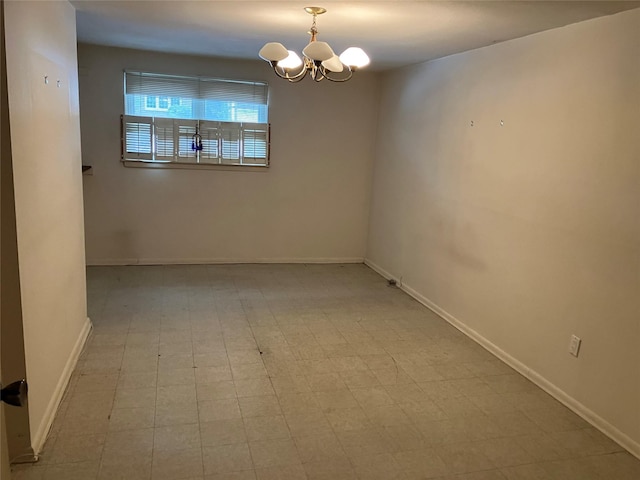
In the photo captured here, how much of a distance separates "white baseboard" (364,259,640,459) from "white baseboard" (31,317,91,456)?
2.73m

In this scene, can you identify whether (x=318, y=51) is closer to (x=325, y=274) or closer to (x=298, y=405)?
(x=298, y=405)

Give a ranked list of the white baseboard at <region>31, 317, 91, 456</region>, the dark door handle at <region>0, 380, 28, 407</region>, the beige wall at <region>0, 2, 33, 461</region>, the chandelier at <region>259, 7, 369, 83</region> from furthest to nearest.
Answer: the chandelier at <region>259, 7, 369, 83</region> → the white baseboard at <region>31, 317, 91, 456</region> → the beige wall at <region>0, 2, 33, 461</region> → the dark door handle at <region>0, 380, 28, 407</region>

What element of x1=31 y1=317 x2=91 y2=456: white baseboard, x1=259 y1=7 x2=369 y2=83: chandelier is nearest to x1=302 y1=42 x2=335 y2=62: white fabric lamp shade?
x1=259 y1=7 x2=369 y2=83: chandelier

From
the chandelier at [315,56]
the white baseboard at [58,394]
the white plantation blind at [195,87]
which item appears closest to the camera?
the white baseboard at [58,394]

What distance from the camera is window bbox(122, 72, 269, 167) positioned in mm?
5043

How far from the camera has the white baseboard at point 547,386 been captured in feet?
8.25

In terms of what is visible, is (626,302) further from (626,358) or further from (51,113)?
(51,113)

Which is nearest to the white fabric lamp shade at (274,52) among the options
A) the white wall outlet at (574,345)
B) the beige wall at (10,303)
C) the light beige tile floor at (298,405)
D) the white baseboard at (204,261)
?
the beige wall at (10,303)

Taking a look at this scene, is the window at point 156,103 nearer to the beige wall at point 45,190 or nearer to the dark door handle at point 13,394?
the beige wall at point 45,190

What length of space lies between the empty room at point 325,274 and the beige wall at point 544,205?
15 mm

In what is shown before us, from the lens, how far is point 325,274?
541cm

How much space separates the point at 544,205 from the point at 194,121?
11.7 feet

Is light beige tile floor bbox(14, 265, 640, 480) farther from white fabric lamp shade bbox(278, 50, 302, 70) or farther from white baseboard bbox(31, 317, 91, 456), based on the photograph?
white fabric lamp shade bbox(278, 50, 302, 70)

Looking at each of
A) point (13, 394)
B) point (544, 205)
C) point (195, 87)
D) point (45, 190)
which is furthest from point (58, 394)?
point (195, 87)
